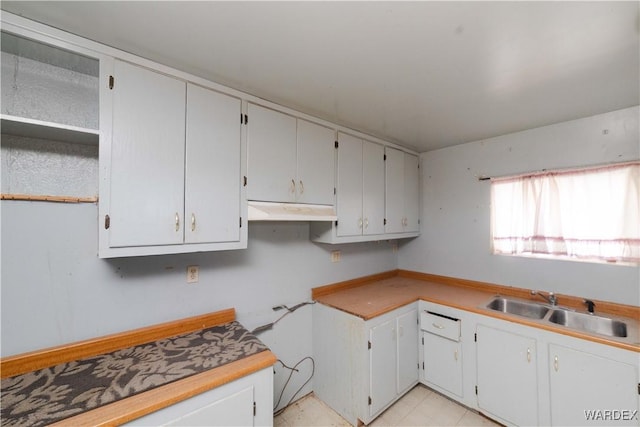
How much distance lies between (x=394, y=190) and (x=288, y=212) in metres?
1.37

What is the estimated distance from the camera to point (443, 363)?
7.25 ft

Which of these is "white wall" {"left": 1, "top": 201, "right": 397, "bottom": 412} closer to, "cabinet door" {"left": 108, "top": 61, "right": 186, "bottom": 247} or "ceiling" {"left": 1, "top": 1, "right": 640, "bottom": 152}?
"cabinet door" {"left": 108, "top": 61, "right": 186, "bottom": 247}

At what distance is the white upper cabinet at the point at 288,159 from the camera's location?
170cm

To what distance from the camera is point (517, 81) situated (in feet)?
4.99

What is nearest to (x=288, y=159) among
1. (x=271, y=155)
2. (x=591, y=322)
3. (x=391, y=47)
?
(x=271, y=155)

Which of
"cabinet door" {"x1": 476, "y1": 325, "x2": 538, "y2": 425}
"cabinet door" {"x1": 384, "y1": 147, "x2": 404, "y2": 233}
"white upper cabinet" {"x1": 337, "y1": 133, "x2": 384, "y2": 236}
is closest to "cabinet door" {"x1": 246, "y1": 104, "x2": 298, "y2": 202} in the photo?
"white upper cabinet" {"x1": 337, "y1": 133, "x2": 384, "y2": 236}

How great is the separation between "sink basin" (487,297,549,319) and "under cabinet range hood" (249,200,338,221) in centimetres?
161

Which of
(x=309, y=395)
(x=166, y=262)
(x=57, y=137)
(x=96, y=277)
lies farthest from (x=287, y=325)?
(x=57, y=137)

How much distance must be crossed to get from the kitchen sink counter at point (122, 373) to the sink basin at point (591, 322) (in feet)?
7.31

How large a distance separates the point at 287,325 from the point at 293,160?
1.35 meters

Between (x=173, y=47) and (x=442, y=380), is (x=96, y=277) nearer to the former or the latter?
(x=173, y=47)

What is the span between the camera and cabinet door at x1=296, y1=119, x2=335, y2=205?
1.92 metres

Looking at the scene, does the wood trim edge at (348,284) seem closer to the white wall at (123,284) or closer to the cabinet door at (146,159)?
the white wall at (123,284)

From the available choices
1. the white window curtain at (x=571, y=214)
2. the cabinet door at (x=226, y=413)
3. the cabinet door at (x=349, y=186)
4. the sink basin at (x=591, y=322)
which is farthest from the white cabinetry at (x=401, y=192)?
the cabinet door at (x=226, y=413)
